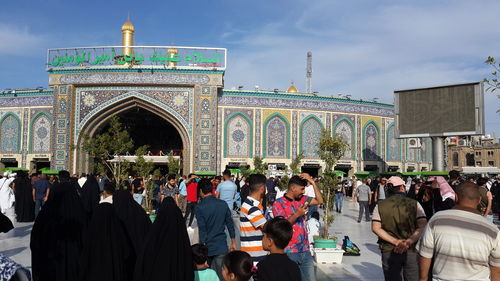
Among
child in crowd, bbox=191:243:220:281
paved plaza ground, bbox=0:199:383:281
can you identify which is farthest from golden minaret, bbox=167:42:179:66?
child in crowd, bbox=191:243:220:281

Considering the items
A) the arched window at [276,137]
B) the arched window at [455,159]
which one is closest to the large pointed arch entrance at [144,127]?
the arched window at [276,137]

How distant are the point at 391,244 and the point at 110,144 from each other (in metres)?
8.47

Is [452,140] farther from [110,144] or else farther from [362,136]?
[110,144]

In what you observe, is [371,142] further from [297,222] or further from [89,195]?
[297,222]

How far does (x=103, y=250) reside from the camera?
3.26 meters

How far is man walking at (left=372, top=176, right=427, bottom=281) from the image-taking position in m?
3.56

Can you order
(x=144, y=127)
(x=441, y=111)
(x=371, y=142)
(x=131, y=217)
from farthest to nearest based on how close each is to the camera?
(x=144, y=127) → (x=371, y=142) → (x=441, y=111) → (x=131, y=217)

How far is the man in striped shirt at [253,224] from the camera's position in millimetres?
3574

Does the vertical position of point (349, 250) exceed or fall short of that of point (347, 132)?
it falls short

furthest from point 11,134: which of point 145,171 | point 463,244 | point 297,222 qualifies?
point 463,244

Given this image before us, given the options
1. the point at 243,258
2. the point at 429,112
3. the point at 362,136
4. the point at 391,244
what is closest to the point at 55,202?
the point at 243,258

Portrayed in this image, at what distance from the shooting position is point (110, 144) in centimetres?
1088

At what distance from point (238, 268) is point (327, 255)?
13.5 feet

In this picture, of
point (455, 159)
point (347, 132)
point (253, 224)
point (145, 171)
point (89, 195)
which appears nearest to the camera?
point (253, 224)
